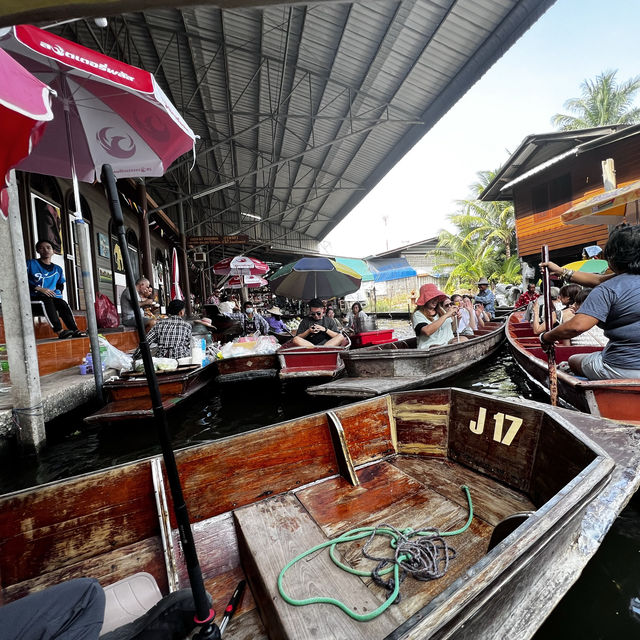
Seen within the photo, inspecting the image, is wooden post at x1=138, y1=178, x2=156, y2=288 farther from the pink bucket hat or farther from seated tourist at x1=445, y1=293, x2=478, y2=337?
seated tourist at x1=445, y1=293, x2=478, y2=337

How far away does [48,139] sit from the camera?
412cm

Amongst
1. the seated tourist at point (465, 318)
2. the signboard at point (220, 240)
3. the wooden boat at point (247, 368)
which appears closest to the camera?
the wooden boat at point (247, 368)

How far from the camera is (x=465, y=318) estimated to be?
8.78 meters

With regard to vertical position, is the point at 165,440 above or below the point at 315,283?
below

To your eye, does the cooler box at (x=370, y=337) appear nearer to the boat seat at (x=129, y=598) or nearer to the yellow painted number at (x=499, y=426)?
the yellow painted number at (x=499, y=426)

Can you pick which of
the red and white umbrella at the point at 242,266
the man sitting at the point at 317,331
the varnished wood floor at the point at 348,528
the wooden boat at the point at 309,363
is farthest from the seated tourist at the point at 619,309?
the red and white umbrella at the point at 242,266

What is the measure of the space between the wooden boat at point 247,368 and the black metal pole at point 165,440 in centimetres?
489

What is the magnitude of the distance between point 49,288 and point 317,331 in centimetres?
451

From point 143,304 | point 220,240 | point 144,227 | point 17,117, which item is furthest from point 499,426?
point 220,240

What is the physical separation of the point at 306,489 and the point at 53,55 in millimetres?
3832

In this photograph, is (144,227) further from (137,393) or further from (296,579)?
(296,579)

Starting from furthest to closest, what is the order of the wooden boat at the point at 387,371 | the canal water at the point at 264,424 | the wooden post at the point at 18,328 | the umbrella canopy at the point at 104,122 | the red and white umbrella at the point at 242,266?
1. the red and white umbrella at the point at 242,266
2. the wooden boat at the point at 387,371
3. the wooden post at the point at 18,328
4. the umbrella canopy at the point at 104,122
5. the canal water at the point at 264,424

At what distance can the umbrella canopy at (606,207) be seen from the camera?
505 cm

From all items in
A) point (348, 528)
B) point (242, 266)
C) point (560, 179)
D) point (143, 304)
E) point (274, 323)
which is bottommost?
point (348, 528)
